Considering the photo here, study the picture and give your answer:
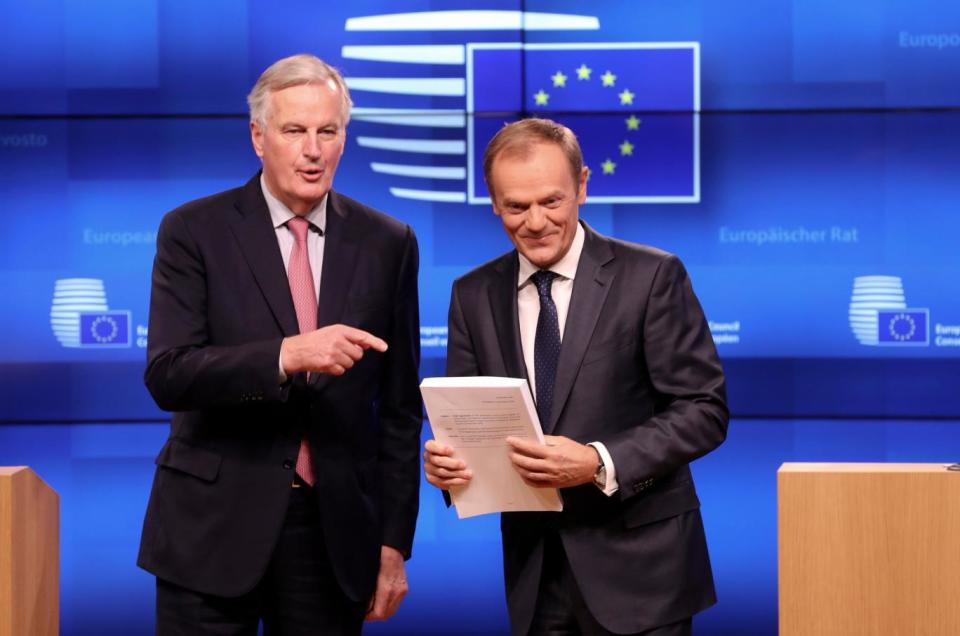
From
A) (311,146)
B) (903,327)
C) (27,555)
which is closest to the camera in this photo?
(311,146)

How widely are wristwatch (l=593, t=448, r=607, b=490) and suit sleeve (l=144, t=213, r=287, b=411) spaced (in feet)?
2.04

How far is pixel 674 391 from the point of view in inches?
91.0

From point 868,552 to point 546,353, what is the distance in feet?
2.37

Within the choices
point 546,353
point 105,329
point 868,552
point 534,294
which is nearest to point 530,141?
point 534,294

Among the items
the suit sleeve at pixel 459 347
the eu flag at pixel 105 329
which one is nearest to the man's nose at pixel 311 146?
the suit sleeve at pixel 459 347

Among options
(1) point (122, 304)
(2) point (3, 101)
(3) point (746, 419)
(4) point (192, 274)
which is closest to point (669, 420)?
(4) point (192, 274)

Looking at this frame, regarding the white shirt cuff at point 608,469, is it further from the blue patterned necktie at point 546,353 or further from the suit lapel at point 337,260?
the suit lapel at point 337,260

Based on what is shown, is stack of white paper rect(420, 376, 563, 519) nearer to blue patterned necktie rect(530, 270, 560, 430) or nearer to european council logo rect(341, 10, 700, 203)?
blue patterned necktie rect(530, 270, 560, 430)

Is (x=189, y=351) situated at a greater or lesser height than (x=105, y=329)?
greater

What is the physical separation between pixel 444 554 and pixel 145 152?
1.97 metres

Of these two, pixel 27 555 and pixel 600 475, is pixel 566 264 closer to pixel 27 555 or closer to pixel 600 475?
pixel 600 475

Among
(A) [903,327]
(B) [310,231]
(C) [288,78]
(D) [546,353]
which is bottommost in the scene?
(A) [903,327]

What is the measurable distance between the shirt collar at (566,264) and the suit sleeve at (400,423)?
1.07 ft

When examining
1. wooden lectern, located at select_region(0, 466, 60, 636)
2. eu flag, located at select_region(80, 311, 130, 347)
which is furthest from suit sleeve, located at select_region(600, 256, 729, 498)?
eu flag, located at select_region(80, 311, 130, 347)
